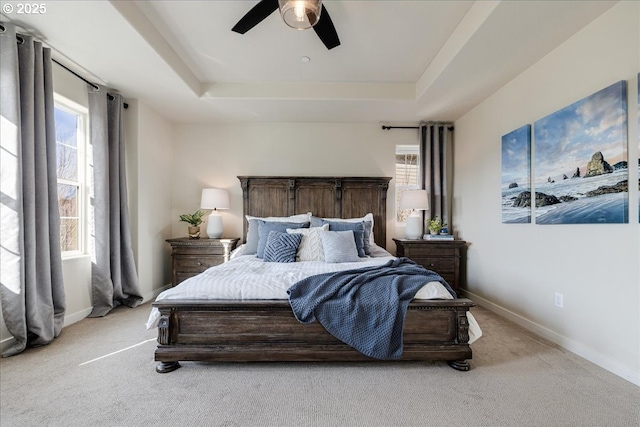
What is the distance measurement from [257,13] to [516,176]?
2789 mm

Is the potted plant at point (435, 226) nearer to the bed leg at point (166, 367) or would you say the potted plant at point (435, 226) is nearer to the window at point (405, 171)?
the window at point (405, 171)

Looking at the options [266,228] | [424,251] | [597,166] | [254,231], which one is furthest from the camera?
[424,251]

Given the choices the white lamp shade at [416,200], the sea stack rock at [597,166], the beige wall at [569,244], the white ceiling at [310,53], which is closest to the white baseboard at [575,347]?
the beige wall at [569,244]

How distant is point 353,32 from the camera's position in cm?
256

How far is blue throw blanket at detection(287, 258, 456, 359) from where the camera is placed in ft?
6.38

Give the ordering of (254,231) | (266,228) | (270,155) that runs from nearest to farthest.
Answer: (266,228), (254,231), (270,155)

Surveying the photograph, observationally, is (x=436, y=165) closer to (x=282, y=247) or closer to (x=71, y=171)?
(x=282, y=247)

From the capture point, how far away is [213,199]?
402 cm

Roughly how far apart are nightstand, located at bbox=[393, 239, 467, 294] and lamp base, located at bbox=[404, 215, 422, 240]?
0.64ft

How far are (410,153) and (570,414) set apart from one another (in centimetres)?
349

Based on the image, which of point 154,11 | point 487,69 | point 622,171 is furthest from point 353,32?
point 622,171

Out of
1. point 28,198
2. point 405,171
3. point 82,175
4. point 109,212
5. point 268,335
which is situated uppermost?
point 405,171

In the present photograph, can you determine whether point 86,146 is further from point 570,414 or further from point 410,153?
point 570,414

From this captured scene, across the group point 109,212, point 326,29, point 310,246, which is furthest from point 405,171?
point 109,212
